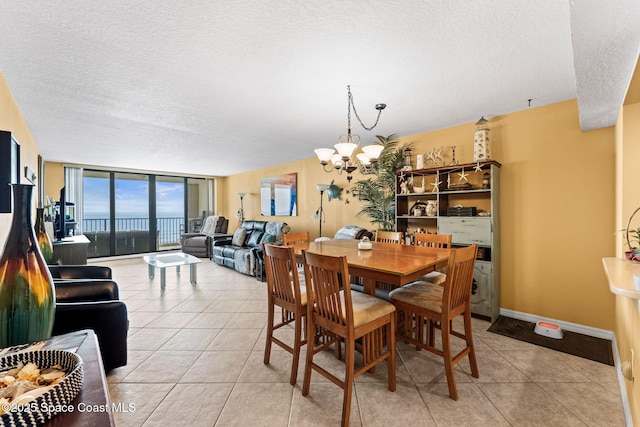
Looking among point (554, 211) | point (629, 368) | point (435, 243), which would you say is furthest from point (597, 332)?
point (435, 243)

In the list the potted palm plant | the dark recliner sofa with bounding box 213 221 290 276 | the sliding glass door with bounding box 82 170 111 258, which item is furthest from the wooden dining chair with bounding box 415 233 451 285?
the sliding glass door with bounding box 82 170 111 258

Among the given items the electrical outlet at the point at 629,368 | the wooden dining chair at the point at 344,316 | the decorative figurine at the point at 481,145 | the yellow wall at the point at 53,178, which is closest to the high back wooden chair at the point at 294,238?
the wooden dining chair at the point at 344,316

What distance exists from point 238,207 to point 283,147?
12.8ft

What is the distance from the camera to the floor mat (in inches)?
90.3

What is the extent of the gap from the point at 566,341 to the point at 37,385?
3621mm

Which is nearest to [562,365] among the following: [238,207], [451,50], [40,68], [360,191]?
[451,50]

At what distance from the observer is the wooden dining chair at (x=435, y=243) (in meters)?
2.48

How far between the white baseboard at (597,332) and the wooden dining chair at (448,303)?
2.61ft

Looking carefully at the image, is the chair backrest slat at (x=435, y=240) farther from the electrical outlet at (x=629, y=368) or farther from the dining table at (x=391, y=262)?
the electrical outlet at (x=629, y=368)

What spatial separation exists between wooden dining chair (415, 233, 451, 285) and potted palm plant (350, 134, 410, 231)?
1.03 metres

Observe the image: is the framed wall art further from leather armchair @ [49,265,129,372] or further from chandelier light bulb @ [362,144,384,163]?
leather armchair @ [49,265,129,372]

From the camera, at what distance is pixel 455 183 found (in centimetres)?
348

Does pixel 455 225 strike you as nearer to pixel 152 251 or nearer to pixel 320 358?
pixel 320 358

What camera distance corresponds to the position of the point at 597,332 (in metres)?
2.60
